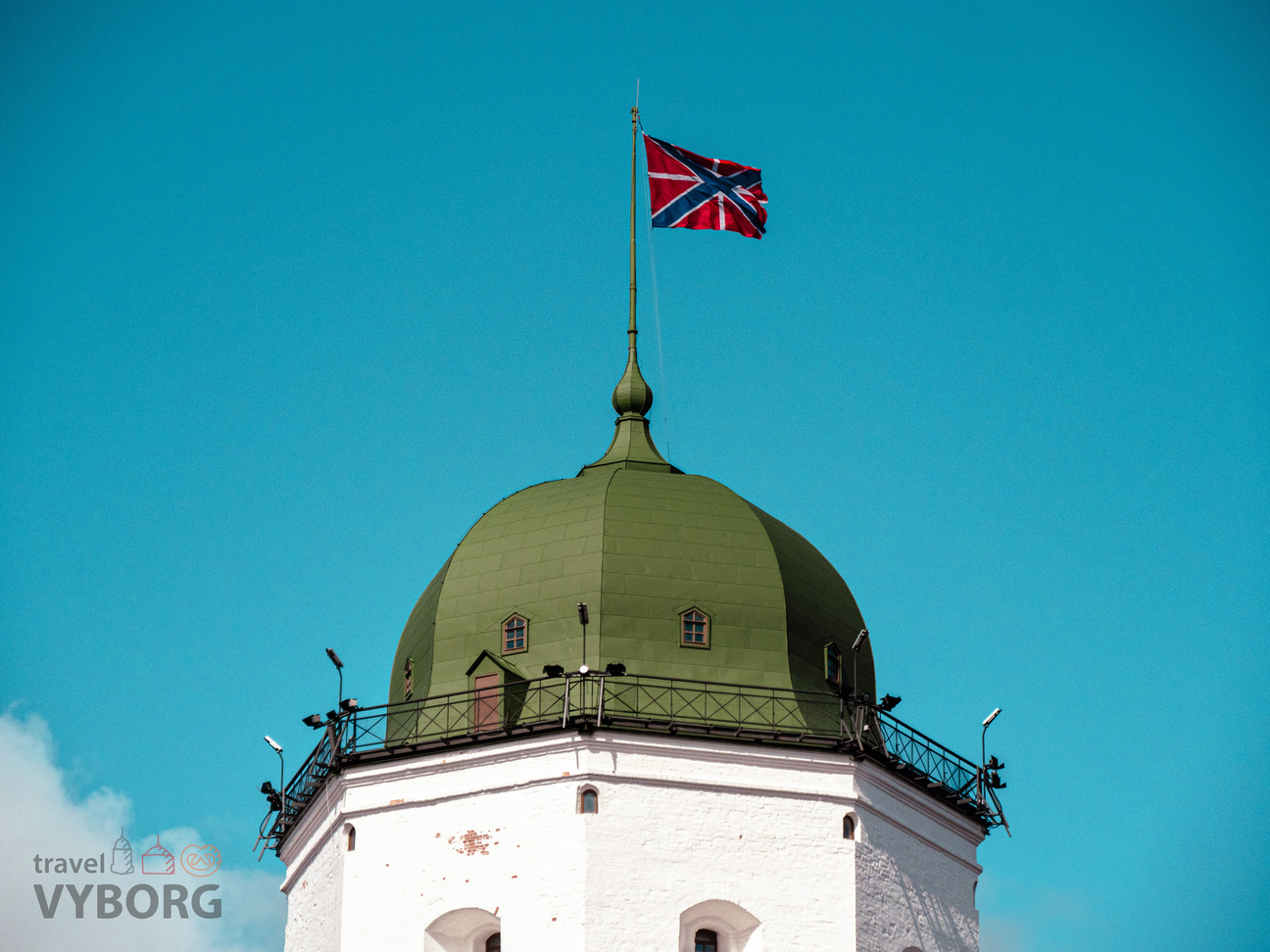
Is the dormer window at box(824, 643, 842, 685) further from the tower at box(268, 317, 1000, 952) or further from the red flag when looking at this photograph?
the red flag

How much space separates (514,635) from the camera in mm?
48000

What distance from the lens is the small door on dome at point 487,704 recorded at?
4672cm

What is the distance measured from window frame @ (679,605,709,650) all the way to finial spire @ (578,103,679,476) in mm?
5442

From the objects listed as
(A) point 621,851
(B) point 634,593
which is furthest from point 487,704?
(A) point 621,851

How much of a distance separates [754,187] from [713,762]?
43.0 ft

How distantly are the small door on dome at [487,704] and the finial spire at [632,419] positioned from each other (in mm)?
6819

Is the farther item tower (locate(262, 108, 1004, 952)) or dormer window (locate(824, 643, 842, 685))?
dormer window (locate(824, 643, 842, 685))

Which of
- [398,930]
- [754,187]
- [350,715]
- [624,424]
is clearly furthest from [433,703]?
[754,187]

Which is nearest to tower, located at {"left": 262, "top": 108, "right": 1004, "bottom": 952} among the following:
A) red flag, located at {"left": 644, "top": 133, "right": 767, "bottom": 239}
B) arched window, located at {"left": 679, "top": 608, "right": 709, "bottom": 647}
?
arched window, located at {"left": 679, "top": 608, "right": 709, "bottom": 647}

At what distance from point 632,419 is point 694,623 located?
7262mm

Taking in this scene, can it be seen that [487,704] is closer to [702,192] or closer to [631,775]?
[631,775]

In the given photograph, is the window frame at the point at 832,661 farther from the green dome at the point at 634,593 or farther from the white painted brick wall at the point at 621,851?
the white painted brick wall at the point at 621,851

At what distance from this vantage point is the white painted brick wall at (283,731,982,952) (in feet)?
146

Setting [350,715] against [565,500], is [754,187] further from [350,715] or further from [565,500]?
[350,715]
